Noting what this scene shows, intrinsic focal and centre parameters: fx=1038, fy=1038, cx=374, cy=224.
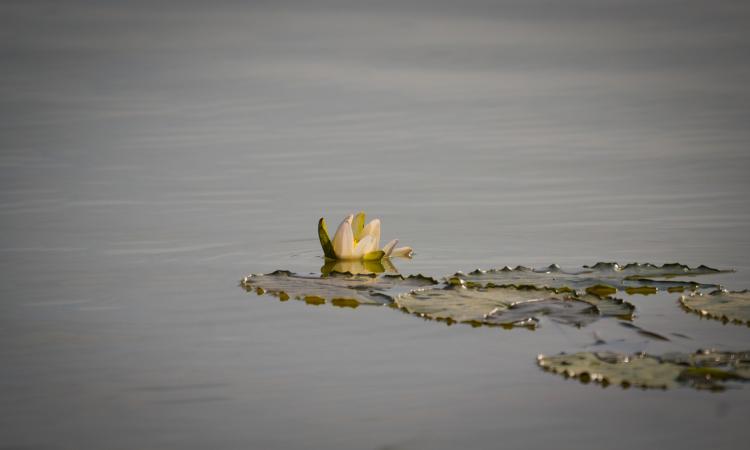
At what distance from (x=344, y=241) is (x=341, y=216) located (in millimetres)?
1246

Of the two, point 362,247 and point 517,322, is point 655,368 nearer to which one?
point 517,322

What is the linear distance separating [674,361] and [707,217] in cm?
307

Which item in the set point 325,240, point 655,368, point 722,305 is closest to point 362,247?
point 325,240

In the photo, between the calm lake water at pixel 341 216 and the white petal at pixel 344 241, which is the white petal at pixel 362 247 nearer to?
the white petal at pixel 344 241

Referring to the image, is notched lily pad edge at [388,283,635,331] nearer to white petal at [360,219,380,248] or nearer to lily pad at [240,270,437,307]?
lily pad at [240,270,437,307]

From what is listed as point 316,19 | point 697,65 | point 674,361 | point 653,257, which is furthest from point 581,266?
point 316,19

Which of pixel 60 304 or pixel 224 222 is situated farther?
pixel 224 222

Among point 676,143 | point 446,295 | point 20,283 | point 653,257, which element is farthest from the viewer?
point 676,143

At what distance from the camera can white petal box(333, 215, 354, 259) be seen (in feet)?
16.4

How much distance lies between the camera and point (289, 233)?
5.85 metres

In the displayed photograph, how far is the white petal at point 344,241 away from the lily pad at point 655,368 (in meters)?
1.83

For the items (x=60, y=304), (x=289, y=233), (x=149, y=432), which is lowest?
(x=149, y=432)

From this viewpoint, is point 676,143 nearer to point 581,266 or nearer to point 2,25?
point 581,266

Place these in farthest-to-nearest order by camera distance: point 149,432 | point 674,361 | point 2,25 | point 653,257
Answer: point 2,25, point 653,257, point 674,361, point 149,432
